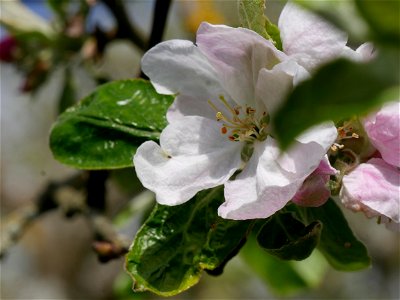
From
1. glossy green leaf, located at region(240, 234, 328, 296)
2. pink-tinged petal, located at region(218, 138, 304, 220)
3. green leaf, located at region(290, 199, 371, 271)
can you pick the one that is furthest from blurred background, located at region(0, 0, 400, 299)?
Answer: pink-tinged petal, located at region(218, 138, 304, 220)

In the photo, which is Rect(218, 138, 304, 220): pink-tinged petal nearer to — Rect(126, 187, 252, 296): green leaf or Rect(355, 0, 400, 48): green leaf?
Rect(126, 187, 252, 296): green leaf

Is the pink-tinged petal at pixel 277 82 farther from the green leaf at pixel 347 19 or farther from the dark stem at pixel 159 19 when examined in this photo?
the dark stem at pixel 159 19

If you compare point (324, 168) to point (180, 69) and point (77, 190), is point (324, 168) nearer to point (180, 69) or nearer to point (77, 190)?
point (180, 69)

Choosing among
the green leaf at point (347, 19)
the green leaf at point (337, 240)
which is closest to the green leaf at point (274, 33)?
the green leaf at point (337, 240)

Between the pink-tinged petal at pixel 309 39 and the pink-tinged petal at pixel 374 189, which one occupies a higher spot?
the pink-tinged petal at pixel 309 39

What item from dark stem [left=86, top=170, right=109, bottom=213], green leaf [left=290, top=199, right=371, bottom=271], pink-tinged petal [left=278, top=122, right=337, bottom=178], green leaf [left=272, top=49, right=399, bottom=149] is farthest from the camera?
dark stem [left=86, top=170, right=109, bottom=213]

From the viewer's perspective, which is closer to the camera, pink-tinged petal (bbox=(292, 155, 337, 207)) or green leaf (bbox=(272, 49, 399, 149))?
green leaf (bbox=(272, 49, 399, 149))
